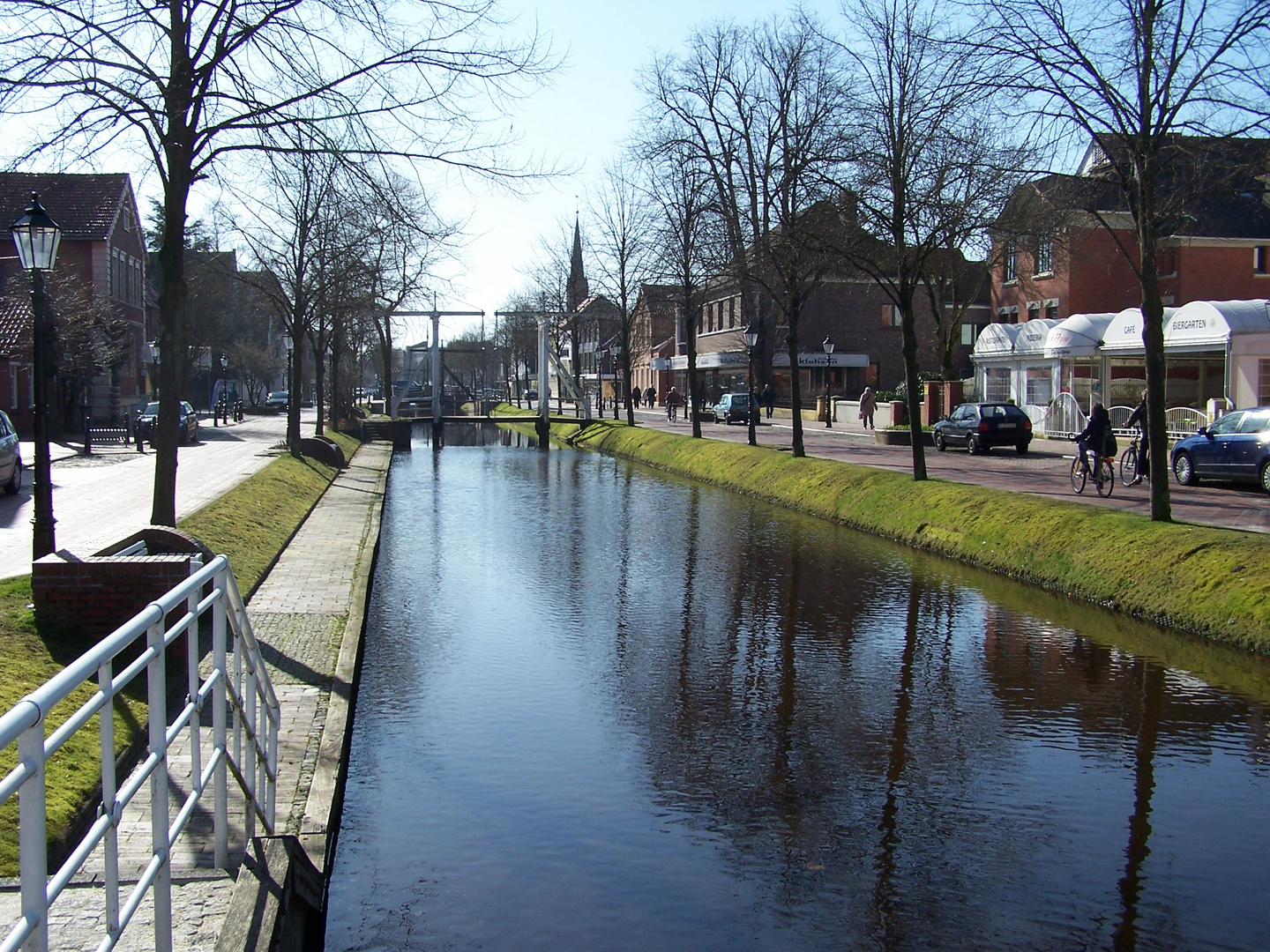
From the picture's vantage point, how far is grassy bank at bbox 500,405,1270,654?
11414 millimetres

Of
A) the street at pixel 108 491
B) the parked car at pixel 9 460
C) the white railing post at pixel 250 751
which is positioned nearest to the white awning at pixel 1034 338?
the street at pixel 108 491

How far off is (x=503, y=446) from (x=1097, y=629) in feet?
117

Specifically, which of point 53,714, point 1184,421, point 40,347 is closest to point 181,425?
point 40,347

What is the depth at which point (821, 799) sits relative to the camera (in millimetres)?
6961

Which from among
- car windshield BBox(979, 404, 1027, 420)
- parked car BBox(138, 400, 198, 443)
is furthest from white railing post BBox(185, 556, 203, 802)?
→ parked car BBox(138, 400, 198, 443)

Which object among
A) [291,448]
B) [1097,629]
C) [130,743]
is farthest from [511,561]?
[291,448]

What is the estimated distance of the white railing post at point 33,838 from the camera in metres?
2.44

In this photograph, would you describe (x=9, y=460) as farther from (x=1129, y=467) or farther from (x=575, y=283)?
(x=575, y=283)

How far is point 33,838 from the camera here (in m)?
2.51

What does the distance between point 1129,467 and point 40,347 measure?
20304 millimetres

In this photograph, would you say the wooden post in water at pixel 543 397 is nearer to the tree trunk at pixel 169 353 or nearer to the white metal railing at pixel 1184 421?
the white metal railing at pixel 1184 421

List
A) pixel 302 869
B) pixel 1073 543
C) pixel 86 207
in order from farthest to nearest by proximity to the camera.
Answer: pixel 86 207 → pixel 1073 543 → pixel 302 869

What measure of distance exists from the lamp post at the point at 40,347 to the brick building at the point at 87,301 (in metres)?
18.6

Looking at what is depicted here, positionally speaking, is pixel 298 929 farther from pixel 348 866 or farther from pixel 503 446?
pixel 503 446
